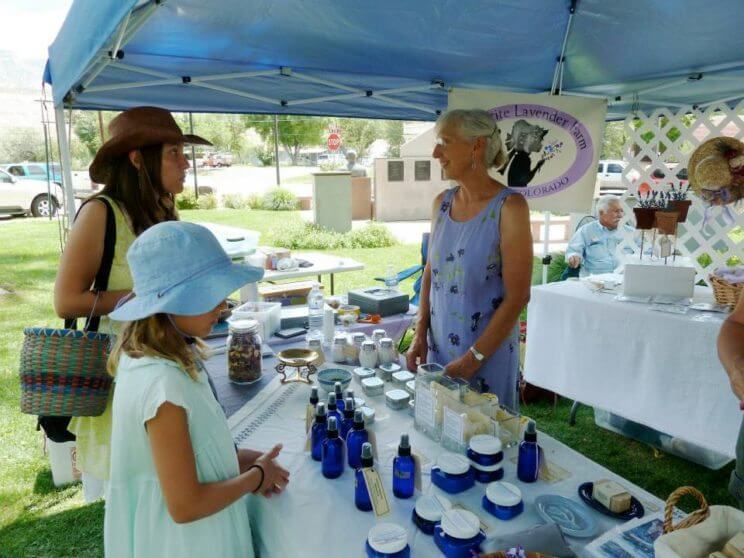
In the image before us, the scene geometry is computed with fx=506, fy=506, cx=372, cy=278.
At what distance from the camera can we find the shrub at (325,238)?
895cm

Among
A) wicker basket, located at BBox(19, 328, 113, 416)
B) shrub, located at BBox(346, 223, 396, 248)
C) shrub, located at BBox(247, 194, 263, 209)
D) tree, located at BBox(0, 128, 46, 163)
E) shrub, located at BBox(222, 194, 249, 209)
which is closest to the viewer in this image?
wicker basket, located at BBox(19, 328, 113, 416)

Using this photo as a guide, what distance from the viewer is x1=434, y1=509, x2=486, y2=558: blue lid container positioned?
0.90 meters

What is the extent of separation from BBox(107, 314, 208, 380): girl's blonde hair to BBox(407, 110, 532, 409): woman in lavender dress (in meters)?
0.96

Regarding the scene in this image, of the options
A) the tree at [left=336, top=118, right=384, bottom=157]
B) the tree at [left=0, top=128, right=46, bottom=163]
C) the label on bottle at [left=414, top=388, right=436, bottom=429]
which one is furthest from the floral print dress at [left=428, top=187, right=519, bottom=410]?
the tree at [left=0, top=128, right=46, bottom=163]

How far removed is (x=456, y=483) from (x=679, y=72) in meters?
2.91

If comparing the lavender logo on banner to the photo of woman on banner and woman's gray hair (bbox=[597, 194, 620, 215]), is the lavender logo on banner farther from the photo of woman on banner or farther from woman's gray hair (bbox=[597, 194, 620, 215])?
woman's gray hair (bbox=[597, 194, 620, 215])

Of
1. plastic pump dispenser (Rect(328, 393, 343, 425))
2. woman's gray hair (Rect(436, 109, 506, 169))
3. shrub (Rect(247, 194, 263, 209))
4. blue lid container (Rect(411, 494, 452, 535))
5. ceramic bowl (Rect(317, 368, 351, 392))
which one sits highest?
woman's gray hair (Rect(436, 109, 506, 169))

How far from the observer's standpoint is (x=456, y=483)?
112 centimetres

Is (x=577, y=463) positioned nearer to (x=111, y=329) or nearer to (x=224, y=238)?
(x=111, y=329)

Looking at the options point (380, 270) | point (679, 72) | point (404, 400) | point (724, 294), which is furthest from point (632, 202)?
point (404, 400)

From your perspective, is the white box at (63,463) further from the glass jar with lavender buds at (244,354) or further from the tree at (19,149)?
the tree at (19,149)

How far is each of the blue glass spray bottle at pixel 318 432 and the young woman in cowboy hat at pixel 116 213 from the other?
740 millimetres

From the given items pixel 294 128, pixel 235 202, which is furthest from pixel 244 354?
pixel 294 128

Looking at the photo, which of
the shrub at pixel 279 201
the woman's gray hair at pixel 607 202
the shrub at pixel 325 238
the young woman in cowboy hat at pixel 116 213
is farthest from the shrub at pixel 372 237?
the young woman in cowboy hat at pixel 116 213
